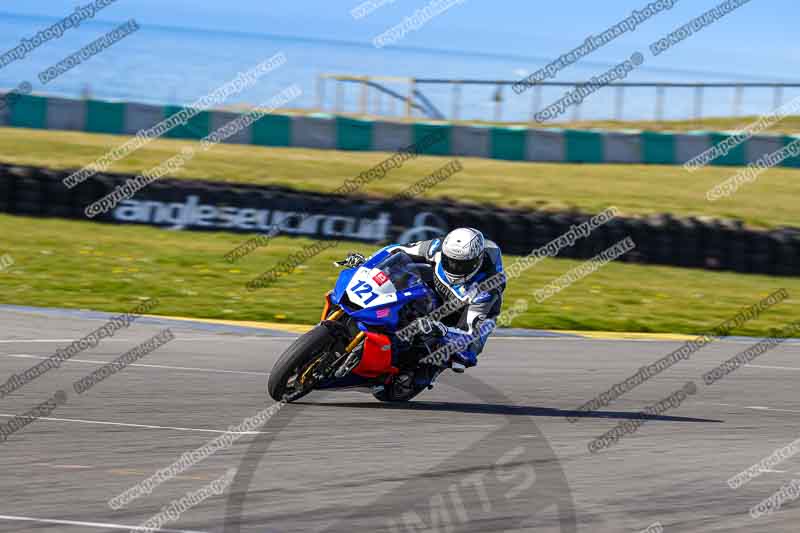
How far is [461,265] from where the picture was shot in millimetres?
9789

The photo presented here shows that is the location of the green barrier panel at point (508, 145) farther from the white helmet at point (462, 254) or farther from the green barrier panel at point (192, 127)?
the white helmet at point (462, 254)

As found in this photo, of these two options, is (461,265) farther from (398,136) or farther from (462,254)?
(398,136)

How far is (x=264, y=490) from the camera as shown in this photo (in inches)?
277

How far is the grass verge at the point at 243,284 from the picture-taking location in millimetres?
16484

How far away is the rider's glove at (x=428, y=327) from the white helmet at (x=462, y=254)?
48cm

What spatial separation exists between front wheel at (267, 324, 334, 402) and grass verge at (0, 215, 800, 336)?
6.03m

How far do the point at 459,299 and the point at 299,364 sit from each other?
1384 mm

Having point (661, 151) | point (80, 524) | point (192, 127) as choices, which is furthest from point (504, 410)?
point (661, 151)

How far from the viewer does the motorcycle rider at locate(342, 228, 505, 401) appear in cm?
966

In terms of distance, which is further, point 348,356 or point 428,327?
point 428,327

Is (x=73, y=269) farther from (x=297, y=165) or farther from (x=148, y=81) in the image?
(x=148, y=81)

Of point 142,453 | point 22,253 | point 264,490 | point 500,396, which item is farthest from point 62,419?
point 22,253

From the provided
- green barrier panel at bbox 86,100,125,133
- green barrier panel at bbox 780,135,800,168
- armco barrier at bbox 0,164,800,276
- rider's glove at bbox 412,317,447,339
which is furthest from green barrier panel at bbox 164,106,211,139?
rider's glove at bbox 412,317,447,339

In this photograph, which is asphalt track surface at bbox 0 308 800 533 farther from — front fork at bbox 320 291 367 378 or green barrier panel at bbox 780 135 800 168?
green barrier panel at bbox 780 135 800 168
